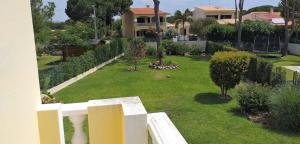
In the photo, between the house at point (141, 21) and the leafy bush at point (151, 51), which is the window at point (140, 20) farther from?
the leafy bush at point (151, 51)

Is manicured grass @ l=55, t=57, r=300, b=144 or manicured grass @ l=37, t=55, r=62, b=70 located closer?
manicured grass @ l=55, t=57, r=300, b=144

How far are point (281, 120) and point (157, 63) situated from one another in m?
14.9

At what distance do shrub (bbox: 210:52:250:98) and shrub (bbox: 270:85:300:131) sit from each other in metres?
3.24

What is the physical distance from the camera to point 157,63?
82.4ft

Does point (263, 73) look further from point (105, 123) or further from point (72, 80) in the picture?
point (105, 123)

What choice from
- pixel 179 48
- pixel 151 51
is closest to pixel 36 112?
pixel 151 51

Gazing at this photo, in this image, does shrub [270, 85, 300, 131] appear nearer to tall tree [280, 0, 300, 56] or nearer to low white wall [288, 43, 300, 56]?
tall tree [280, 0, 300, 56]

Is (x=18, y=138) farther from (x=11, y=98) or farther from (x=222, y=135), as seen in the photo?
(x=222, y=135)

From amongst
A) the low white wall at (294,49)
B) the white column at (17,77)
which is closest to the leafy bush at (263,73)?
the white column at (17,77)

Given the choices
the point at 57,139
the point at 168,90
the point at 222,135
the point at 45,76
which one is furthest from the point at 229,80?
the point at 57,139

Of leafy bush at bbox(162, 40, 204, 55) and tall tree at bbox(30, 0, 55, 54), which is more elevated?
tall tree at bbox(30, 0, 55, 54)

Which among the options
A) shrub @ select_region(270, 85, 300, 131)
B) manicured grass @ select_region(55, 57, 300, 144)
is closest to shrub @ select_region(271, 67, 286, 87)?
manicured grass @ select_region(55, 57, 300, 144)

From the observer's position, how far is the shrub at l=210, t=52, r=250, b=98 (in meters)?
14.2

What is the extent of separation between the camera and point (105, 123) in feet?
9.62
